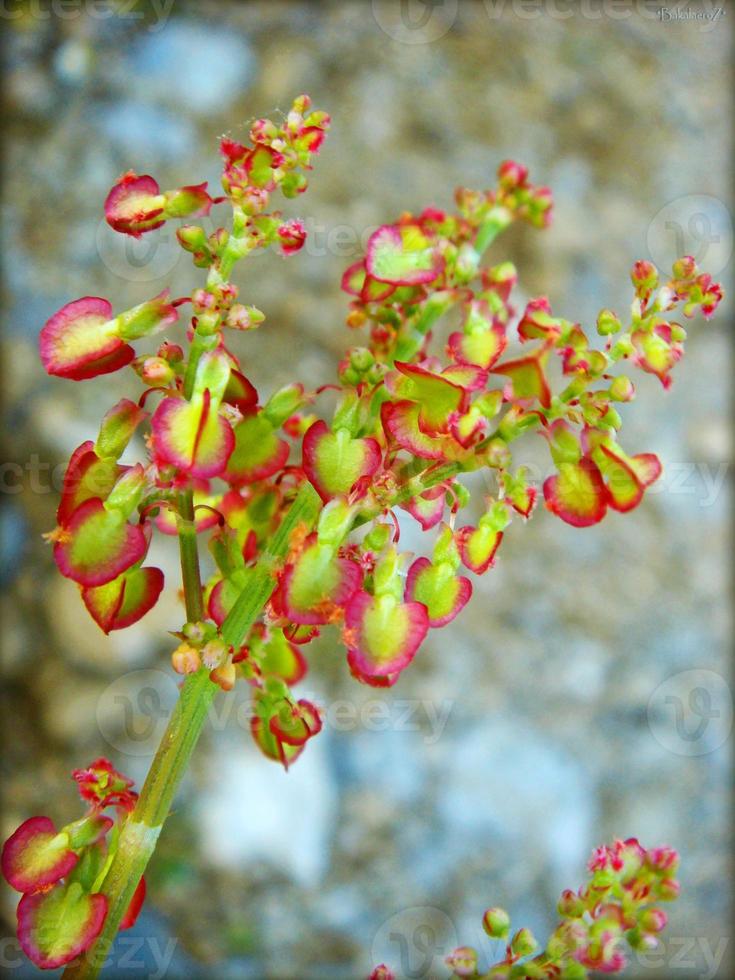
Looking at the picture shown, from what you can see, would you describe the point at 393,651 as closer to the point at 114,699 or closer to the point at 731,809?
the point at 114,699

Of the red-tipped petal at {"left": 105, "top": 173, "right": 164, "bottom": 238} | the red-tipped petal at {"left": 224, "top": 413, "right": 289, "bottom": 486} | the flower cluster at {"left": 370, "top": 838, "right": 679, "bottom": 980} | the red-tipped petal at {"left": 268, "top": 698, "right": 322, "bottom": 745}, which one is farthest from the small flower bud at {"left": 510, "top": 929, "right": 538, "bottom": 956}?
the red-tipped petal at {"left": 105, "top": 173, "right": 164, "bottom": 238}

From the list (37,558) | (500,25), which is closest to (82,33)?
(500,25)

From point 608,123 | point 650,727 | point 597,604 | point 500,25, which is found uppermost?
point 500,25

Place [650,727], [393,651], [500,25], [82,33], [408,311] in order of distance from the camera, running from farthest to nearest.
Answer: [500,25], [82,33], [650,727], [408,311], [393,651]

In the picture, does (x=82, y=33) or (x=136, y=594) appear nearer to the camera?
(x=136, y=594)

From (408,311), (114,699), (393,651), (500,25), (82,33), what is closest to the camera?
(393,651)

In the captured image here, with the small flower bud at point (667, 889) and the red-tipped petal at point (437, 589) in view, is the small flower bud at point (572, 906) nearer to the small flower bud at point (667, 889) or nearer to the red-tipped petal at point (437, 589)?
the small flower bud at point (667, 889)

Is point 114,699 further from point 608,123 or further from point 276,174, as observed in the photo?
point 608,123

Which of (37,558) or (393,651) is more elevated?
(393,651)

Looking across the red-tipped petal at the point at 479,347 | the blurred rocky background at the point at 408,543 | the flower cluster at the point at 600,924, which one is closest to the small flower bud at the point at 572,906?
the flower cluster at the point at 600,924
